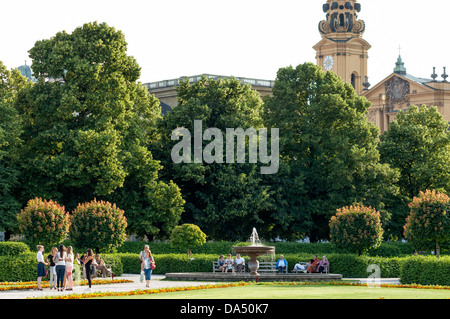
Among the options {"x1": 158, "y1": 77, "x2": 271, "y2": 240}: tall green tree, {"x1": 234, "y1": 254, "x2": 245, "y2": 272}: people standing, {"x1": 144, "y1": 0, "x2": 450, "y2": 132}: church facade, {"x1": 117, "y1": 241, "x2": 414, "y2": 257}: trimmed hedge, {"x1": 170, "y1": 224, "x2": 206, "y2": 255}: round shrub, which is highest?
{"x1": 144, "y1": 0, "x2": 450, "y2": 132}: church facade

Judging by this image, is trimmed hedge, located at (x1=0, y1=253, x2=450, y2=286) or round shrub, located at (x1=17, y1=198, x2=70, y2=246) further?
round shrub, located at (x1=17, y1=198, x2=70, y2=246)

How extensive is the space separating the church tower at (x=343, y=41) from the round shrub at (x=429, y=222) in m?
78.5

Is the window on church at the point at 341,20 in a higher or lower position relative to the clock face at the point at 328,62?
higher

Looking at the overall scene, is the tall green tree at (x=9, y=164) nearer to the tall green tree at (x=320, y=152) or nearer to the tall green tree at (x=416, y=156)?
the tall green tree at (x=320, y=152)

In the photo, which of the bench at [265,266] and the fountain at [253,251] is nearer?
the fountain at [253,251]

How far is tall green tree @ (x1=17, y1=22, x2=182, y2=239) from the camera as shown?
45656 millimetres

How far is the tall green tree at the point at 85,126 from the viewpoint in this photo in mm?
45656

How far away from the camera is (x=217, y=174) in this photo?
5103 centimetres

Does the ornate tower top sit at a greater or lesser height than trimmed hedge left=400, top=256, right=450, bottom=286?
greater

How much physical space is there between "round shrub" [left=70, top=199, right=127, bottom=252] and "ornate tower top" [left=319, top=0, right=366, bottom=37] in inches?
3185

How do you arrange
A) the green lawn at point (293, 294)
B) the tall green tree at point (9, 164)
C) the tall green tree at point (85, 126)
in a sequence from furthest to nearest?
1. the tall green tree at point (85, 126)
2. the tall green tree at point (9, 164)
3. the green lawn at point (293, 294)

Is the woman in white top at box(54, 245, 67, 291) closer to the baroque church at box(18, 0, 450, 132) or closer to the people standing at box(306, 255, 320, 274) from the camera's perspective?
the people standing at box(306, 255, 320, 274)

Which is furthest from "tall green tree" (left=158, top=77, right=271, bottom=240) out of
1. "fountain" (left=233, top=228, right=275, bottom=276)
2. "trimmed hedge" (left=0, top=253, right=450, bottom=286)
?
"fountain" (left=233, top=228, right=275, bottom=276)

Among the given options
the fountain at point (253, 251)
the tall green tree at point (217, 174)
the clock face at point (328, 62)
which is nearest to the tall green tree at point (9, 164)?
the tall green tree at point (217, 174)
